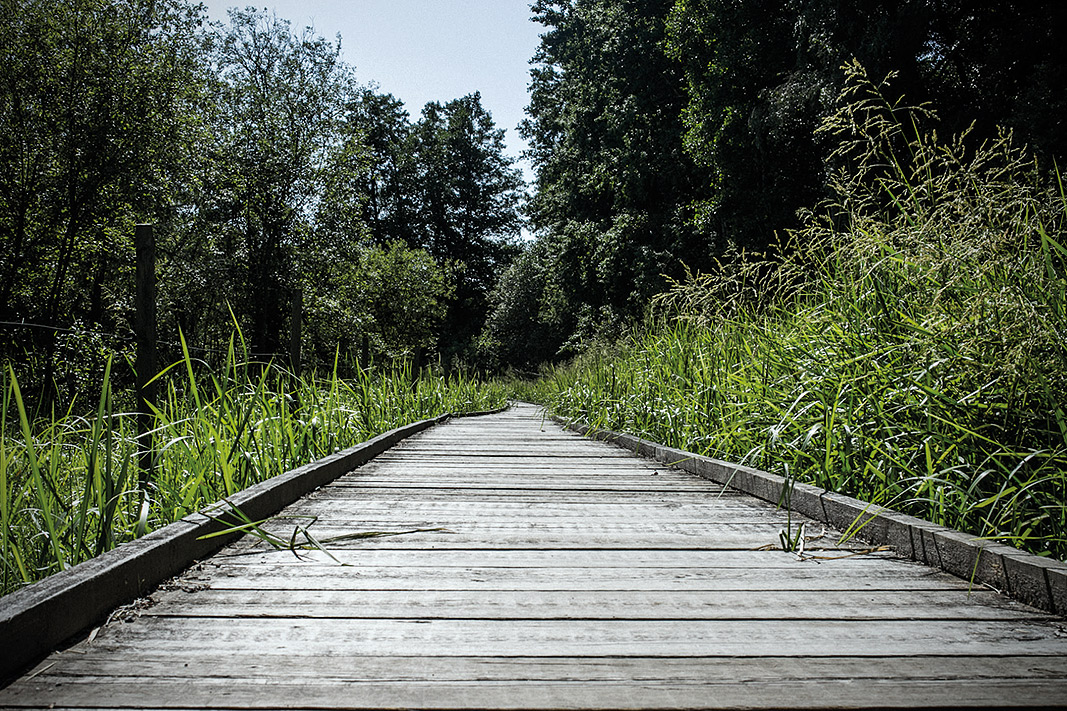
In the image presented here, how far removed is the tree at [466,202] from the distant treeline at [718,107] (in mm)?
12532

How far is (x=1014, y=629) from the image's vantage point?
1563mm

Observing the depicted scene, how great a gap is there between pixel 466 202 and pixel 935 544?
43.4 metres

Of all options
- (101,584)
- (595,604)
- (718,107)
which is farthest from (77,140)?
(595,604)

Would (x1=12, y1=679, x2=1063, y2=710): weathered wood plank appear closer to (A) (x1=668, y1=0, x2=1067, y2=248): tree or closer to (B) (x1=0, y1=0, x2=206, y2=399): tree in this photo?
(A) (x1=668, y1=0, x2=1067, y2=248): tree

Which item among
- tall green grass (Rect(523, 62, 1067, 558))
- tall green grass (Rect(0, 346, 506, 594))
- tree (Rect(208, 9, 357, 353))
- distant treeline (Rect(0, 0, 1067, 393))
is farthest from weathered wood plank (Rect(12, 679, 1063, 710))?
tree (Rect(208, 9, 357, 353))

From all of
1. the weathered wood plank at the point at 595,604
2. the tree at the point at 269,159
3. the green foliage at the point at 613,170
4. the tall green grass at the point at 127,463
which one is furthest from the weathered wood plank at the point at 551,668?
the tree at the point at 269,159

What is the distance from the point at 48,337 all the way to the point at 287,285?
9363 millimetres

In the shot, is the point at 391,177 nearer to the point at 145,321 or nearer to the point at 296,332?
the point at 296,332

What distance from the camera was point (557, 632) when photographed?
5.11 ft

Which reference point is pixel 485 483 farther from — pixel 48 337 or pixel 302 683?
pixel 48 337

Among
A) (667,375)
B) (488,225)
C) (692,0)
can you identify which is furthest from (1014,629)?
(488,225)

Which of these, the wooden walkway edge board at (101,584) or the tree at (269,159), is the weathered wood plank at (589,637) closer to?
the wooden walkway edge board at (101,584)

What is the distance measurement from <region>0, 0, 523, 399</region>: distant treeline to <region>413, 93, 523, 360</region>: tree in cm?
513

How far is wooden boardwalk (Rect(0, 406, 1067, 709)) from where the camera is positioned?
125 cm
